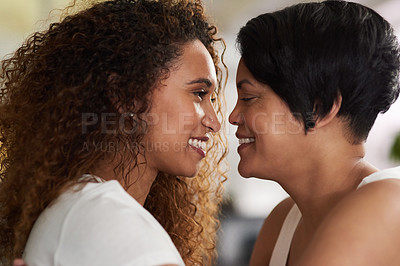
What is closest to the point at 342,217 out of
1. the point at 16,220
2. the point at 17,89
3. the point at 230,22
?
the point at 16,220

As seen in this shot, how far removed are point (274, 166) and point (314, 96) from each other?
246mm

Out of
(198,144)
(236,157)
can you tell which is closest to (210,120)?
(198,144)

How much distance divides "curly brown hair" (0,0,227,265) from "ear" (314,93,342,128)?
17.8 inches

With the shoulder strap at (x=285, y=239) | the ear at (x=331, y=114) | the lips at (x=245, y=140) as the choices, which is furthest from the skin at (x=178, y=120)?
the shoulder strap at (x=285, y=239)

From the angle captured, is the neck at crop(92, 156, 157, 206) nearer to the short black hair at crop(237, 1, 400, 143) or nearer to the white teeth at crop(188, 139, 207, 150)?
the white teeth at crop(188, 139, 207, 150)

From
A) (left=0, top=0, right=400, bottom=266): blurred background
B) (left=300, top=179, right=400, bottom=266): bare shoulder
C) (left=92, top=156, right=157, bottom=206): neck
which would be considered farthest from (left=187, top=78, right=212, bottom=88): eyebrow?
(left=0, top=0, right=400, bottom=266): blurred background

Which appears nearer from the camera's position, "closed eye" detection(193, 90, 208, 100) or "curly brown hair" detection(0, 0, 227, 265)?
"curly brown hair" detection(0, 0, 227, 265)

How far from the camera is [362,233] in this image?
1.17 meters

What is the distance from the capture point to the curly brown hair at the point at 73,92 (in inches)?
50.4

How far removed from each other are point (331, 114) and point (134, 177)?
585 millimetres

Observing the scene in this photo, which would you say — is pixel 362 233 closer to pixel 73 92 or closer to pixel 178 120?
pixel 178 120

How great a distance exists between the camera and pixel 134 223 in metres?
1.06

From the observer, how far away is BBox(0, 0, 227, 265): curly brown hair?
1.28 meters

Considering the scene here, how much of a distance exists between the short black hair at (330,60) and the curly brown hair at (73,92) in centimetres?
27
